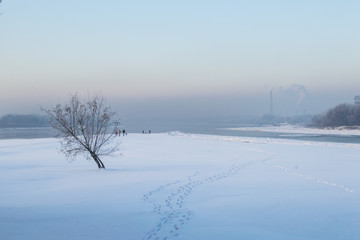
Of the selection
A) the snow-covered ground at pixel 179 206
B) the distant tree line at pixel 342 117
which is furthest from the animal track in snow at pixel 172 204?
the distant tree line at pixel 342 117

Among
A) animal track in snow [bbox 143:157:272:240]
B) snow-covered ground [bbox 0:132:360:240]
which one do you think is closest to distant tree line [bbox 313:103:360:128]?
snow-covered ground [bbox 0:132:360:240]

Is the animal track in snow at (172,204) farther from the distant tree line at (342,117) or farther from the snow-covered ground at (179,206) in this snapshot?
the distant tree line at (342,117)

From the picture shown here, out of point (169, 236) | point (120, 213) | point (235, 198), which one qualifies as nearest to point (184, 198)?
point (235, 198)

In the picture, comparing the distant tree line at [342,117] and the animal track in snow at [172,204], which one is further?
the distant tree line at [342,117]

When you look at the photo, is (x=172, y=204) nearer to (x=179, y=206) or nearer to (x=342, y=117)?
(x=179, y=206)

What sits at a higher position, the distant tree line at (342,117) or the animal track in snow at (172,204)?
the distant tree line at (342,117)

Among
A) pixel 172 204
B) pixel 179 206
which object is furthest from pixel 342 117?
pixel 179 206

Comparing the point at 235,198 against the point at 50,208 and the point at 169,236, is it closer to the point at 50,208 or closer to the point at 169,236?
the point at 169,236

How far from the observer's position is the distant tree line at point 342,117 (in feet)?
343

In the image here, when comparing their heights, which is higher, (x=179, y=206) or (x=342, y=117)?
(x=342, y=117)

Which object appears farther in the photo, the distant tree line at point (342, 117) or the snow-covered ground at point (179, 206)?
the distant tree line at point (342, 117)

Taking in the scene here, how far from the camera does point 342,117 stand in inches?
4272

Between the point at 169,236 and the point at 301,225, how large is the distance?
3.50m

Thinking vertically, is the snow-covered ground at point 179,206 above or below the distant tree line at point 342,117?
below
